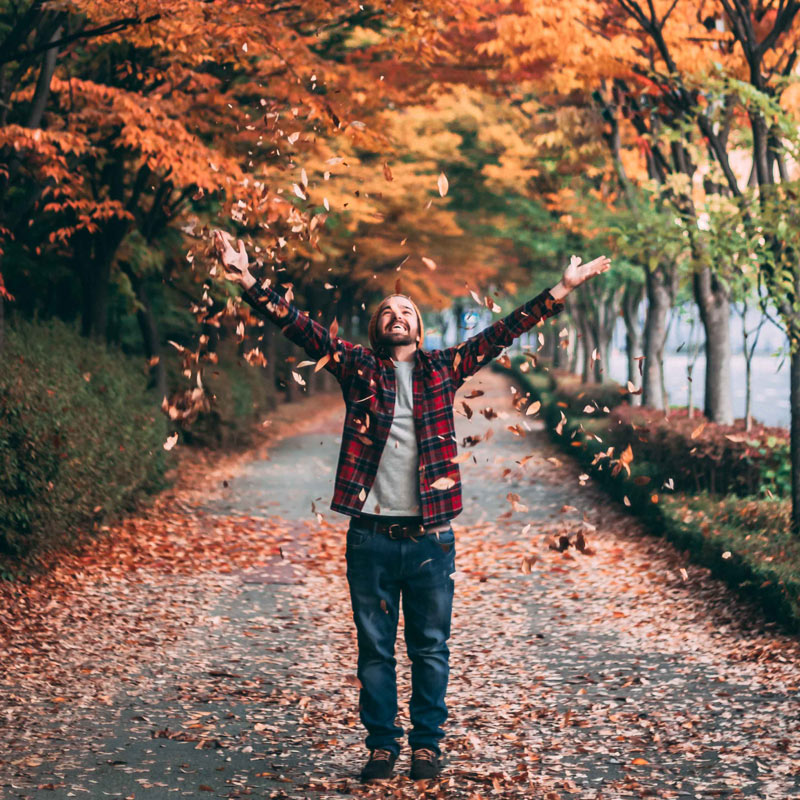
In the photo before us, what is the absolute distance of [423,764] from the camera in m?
4.85

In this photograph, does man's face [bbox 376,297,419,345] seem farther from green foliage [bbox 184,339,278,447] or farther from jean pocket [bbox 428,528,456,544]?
green foliage [bbox 184,339,278,447]

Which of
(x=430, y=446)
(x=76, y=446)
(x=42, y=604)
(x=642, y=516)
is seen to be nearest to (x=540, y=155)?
(x=642, y=516)

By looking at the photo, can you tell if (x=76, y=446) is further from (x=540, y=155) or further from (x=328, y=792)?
(x=540, y=155)

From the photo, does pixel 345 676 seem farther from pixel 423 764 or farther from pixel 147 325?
pixel 147 325

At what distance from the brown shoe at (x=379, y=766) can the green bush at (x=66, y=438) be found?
4775 mm

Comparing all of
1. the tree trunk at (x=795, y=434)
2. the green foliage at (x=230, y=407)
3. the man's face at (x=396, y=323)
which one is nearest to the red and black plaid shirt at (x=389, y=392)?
the man's face at (x=396, y=323)

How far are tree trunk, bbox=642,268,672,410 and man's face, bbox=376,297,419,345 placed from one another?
42.9 ft

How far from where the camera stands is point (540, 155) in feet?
75.2

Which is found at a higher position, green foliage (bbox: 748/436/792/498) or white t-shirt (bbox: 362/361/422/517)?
white t-shirt (bbox: 362/361/422/517)

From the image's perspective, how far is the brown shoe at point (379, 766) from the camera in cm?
481

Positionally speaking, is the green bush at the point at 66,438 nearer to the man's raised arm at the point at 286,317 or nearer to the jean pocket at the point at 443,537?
the man's raised arm at the point at 286,317

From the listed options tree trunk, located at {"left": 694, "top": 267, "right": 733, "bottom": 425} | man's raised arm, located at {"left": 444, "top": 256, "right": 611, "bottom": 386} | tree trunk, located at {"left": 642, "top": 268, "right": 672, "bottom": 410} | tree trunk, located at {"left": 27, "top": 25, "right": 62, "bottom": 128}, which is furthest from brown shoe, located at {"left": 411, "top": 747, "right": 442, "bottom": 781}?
tree trunk, located at {"left": 642, "top": 268, "right": 672, "bottom": 410}

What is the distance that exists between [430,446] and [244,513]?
893 cm

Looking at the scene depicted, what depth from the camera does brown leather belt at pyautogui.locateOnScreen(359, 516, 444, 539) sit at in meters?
4.73
